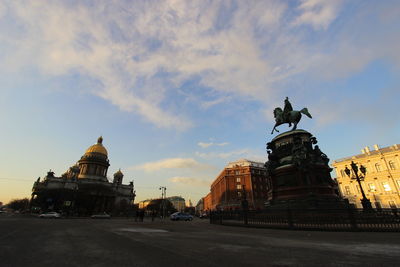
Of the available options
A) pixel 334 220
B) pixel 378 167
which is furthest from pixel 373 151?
pixel 334 220

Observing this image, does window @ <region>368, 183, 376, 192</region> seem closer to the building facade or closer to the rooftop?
the building facade

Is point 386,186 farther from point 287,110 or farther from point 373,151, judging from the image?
point 287,110

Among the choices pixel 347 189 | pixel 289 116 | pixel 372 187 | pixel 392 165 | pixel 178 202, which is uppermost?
pixel 178 202

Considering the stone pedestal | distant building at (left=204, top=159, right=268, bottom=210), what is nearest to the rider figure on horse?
the stone pedestal

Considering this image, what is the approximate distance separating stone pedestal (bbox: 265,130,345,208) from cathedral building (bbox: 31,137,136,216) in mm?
60264

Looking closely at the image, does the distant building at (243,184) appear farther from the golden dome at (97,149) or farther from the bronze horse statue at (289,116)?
the golden dome at (97,149)

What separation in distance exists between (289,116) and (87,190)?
229 ft

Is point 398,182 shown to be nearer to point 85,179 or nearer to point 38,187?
point 85,179

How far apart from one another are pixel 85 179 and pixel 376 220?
9059cm

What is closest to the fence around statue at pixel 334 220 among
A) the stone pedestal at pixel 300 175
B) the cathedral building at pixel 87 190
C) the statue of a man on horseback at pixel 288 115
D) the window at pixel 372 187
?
the stone pedestal at pixel 300 175

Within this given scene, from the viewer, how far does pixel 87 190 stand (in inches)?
2704

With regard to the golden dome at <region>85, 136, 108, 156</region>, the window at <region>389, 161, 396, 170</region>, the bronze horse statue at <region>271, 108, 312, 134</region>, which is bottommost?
the window at <region>389, 161, 396, 170</region>

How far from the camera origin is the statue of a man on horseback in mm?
23656

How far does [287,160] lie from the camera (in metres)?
20.8
